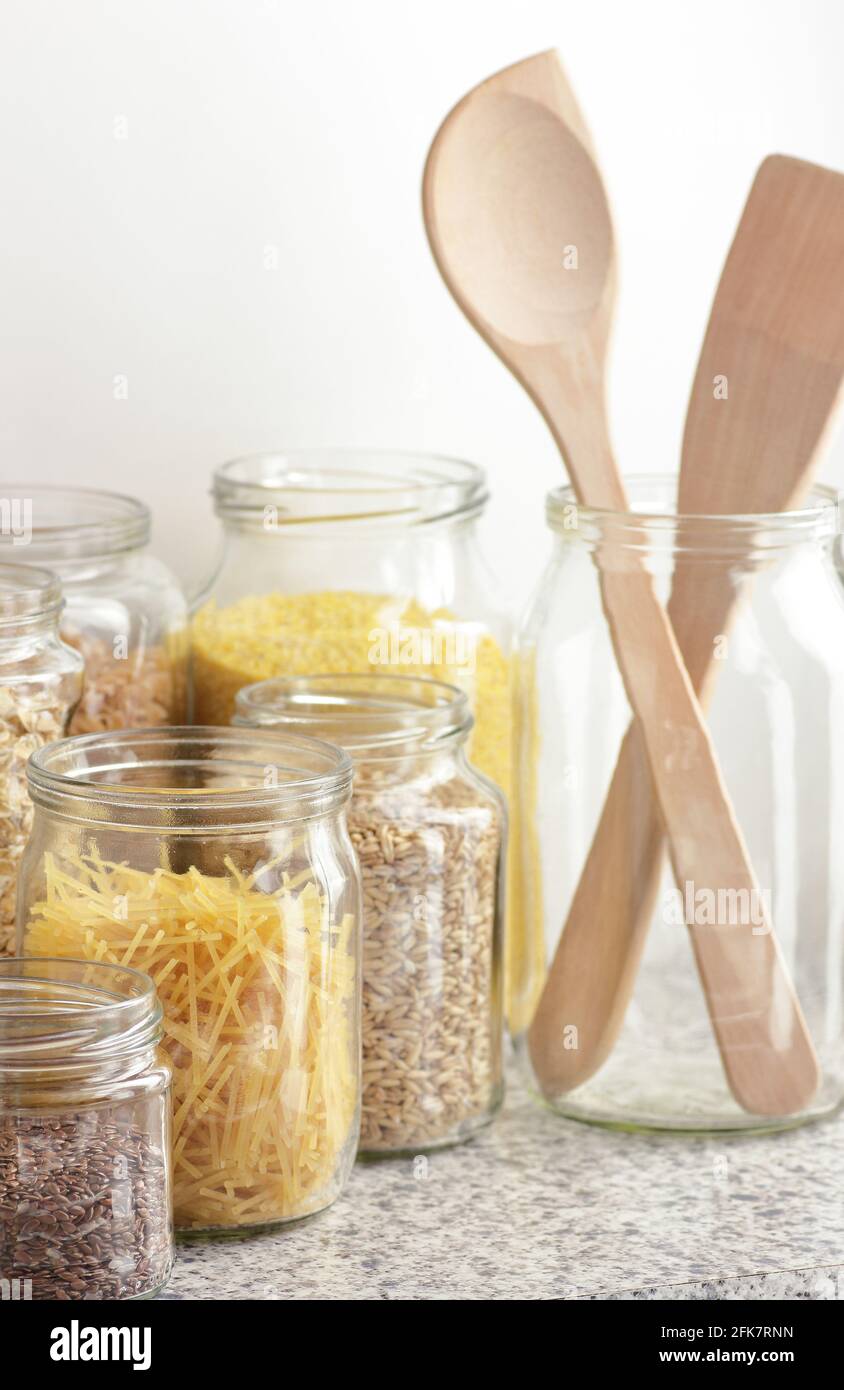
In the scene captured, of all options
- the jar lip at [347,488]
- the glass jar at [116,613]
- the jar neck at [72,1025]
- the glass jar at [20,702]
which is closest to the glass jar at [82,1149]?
the jar neck at [72,1025]

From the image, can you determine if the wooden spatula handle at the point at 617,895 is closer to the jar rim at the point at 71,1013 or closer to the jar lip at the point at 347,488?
the jar lip at the point at 347,488

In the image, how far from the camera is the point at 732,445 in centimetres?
90

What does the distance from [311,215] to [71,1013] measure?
0.59 m

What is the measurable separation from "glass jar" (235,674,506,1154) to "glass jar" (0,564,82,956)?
0.10 meters

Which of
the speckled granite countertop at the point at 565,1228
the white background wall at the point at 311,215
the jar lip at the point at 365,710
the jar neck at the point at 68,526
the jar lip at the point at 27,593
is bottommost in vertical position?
the speckled granite countertop at the point at 565,1228

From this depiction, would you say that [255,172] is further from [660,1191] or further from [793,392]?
[660,1191]

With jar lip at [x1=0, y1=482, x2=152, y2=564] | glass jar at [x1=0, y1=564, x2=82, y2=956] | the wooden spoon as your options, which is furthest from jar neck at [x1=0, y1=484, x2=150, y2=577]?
the wooden spoon

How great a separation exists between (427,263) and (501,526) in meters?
0.18

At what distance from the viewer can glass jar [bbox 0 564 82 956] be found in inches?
31.6

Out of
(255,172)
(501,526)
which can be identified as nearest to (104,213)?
(255,172)

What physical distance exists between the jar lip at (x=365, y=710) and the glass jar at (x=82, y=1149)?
0.21 m

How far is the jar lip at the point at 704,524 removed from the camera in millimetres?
867

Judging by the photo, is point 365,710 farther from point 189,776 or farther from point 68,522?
point 68,522

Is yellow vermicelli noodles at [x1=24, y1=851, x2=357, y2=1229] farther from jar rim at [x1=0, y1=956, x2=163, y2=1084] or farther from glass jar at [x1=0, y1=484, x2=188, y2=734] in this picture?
glass jar at [x1=0, y1=484, x2=188, y2=734]
